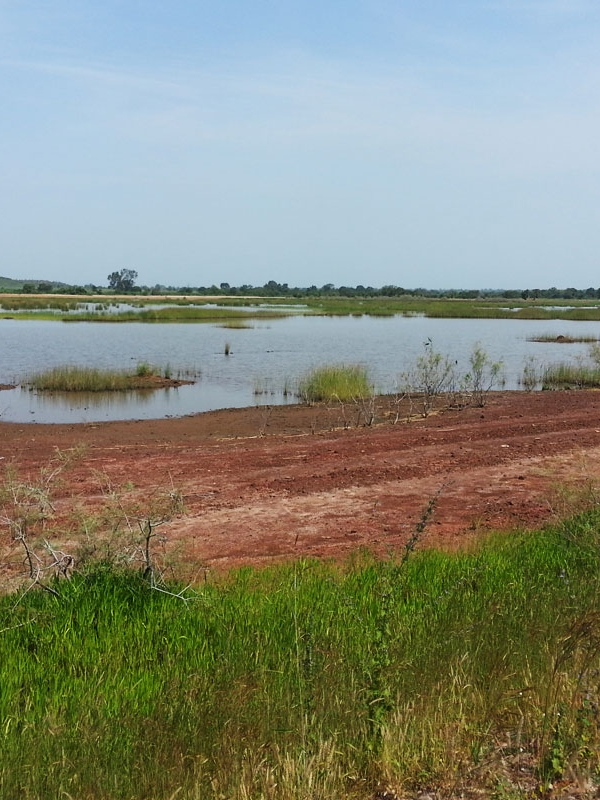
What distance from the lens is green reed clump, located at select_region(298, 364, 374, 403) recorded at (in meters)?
23.6

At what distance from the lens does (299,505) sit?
893cm

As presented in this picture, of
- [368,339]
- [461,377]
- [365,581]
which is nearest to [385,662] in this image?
[365,581]

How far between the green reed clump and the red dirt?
637 cm

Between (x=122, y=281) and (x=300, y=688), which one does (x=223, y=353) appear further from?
(x=122, y=281)

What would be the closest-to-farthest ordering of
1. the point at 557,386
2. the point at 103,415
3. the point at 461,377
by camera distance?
the point at 103,415, the point at 557,386, the point at 461,377

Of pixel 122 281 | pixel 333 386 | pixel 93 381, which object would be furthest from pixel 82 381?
pixel 122 281

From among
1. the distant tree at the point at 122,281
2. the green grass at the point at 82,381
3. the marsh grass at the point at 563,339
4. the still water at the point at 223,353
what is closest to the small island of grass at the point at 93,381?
the green grass at the point at 82,381

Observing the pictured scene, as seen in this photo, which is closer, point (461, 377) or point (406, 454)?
point (406, 454)

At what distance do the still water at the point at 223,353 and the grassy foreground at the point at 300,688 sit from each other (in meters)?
17.3

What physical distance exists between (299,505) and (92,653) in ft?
15.1

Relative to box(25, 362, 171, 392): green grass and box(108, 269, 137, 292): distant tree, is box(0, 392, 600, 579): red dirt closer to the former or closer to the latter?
box(25, 362, 171, 392): green grass

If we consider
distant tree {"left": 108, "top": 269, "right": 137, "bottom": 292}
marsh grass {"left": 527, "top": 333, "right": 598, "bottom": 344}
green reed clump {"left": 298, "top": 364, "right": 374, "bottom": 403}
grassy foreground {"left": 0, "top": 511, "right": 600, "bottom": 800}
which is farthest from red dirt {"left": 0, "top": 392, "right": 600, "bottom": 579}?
distant tree {"left": 108, "top": 269, "right": 137, "bottom": 292}

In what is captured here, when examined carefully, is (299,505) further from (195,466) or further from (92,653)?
(92,653)

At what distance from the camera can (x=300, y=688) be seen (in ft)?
11.9
